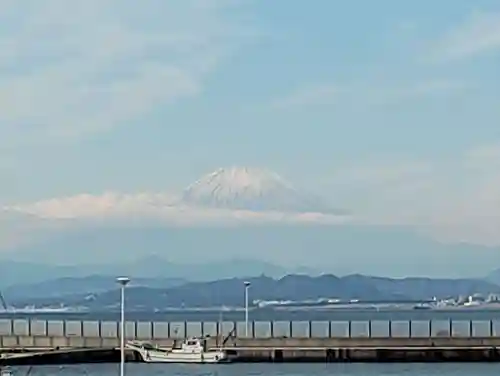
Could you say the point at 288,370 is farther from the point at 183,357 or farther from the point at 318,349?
the point at 183,357

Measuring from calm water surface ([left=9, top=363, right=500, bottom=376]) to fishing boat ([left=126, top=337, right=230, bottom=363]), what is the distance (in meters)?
0.74

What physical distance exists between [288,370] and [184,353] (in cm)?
712

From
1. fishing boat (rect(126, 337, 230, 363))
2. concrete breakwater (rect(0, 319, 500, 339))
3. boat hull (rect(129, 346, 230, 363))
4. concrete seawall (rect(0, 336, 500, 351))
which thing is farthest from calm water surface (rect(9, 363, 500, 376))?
concrete breakwater (rect(0, 319, 500, 339))

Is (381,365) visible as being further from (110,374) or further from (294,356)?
(110,374)

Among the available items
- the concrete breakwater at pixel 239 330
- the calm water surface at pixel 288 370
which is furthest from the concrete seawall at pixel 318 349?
the concrete breakwater at pixel 239 330

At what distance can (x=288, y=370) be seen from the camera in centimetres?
6462

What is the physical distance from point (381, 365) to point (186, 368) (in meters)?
10.6

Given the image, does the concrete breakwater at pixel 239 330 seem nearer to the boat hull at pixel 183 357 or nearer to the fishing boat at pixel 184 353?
the fishing boat at pixel 184 353

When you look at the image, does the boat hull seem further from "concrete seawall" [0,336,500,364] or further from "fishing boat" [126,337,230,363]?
"concrete seawall" [0,336,500,364]

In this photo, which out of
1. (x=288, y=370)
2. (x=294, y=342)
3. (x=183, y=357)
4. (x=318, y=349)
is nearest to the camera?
(x=288, y=370)

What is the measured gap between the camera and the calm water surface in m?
62.3

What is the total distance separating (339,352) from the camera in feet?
220

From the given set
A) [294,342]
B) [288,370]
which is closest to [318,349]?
[294,342]

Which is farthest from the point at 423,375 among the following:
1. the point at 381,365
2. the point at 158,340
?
the point at 158,340
